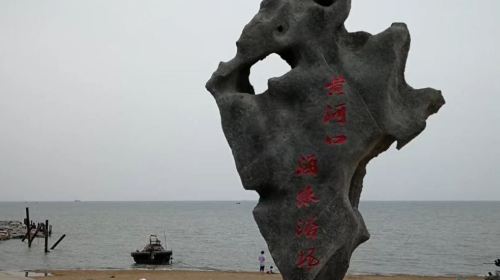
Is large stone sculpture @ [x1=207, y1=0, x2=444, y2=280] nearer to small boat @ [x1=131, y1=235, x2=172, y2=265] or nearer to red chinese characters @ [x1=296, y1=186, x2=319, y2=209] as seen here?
red chinese characters @ [x1=296, y1=186, x2=319, y2=209]

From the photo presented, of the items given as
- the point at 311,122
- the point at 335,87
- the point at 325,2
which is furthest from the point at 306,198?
the point at 325,2

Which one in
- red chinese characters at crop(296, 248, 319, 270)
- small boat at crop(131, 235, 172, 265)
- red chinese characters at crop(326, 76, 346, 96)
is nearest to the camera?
red chinese characters at crop(296, 248, 319, 270)

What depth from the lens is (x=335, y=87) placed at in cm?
537

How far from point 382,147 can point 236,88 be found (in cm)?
167

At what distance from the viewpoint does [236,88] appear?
5.72 meters

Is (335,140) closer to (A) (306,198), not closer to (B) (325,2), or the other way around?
(A) (306,198)

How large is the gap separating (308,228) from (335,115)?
1.11 meters

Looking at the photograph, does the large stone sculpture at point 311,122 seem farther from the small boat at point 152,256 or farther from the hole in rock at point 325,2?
the small boat at point 152,256

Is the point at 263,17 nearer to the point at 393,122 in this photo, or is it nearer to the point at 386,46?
the point at 386,46

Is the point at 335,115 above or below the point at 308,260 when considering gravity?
above

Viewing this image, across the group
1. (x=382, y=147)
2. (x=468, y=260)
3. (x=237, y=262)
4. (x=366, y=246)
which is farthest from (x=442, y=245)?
(x=382, y=147)

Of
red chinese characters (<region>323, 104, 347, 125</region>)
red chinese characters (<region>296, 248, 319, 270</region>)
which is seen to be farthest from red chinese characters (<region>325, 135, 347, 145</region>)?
red chinese characters (<region>296, 248, 319, 270</region>)

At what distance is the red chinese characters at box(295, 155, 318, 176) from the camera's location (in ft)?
17.3

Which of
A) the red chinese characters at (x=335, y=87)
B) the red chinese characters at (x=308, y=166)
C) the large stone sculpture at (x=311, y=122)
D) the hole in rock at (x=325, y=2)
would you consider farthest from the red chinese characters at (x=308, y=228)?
the hole in rock at (x=325, y=2)
